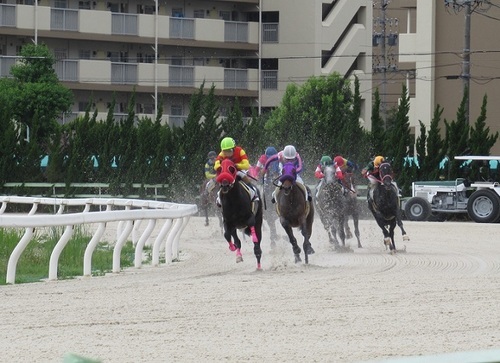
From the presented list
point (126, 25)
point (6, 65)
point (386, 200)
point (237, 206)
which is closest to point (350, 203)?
point (386, 200)

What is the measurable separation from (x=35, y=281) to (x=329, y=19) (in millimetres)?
45460

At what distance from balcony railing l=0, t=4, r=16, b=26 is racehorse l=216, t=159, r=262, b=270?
118 ft

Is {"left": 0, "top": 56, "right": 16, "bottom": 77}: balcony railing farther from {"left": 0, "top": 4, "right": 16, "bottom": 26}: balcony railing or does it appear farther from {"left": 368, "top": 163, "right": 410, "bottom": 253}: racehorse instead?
{"left": 368, "top": 163, "right": 410, "bottom": 253}: racehorse

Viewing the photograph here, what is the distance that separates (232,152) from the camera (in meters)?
16.5

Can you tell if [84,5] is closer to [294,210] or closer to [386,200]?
[386,200]

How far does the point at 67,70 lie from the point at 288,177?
37.4 m

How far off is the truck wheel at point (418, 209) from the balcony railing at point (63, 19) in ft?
77.9

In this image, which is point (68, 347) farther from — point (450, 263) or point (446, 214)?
point (446, 214)

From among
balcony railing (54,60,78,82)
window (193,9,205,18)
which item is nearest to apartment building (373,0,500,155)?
window (193,9,205,18)

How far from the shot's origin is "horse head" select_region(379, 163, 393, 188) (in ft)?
66.5

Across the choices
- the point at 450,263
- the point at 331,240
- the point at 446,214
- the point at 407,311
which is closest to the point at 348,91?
the point at 446,214

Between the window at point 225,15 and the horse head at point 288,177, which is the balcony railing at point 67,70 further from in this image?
the horse head at point 288,177

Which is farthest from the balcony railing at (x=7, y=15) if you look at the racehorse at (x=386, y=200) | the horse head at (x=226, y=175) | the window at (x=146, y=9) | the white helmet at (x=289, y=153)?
the horse head at (x=226, y=175)

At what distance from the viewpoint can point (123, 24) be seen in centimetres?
5388
